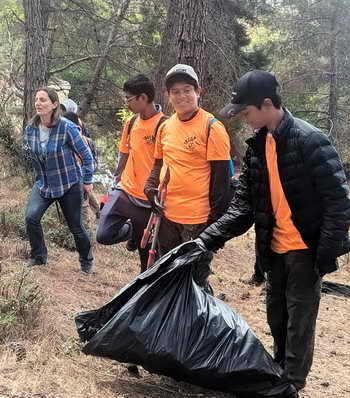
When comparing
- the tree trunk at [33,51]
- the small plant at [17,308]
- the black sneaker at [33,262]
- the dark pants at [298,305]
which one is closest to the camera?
the dark pants at [298,305]

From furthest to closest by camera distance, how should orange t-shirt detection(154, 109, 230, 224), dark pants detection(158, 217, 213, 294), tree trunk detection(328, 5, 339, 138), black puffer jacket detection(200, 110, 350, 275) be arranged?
tree trunk detection(328, 5, 339, 138), dark pants detection(158, 217, 213, 294), orange t-shirt detection(154, 109, 230, 224), black puffer jacket detection(200, 110, 350, 275)

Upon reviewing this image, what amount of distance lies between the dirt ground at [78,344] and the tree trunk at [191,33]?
2.68 m

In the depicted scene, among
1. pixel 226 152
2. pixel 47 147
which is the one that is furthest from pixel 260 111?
pixel 47 147

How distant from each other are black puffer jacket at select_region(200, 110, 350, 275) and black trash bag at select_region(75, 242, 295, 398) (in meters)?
0.41

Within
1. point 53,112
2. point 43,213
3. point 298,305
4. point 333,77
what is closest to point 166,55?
point 53,112

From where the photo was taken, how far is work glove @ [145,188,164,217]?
393 centimetres

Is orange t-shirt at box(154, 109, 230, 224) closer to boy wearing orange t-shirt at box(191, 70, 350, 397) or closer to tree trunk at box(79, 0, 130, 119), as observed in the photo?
boy wearing orange t-shirt at box(191, 70, 350, 397)

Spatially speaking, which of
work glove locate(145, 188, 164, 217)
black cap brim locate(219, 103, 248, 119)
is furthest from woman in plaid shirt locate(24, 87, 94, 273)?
black cap brim locate(219, 103, 248, 119)

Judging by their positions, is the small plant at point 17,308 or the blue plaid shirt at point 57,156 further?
the blue plaid shirt at point 57,156

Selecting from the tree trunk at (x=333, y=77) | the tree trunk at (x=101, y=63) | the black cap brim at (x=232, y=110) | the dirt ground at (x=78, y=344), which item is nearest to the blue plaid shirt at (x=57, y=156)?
the dirt ground at (x=78, y=344)

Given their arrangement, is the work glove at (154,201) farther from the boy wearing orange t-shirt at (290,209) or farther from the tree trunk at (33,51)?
the tree trunk at (33,51)

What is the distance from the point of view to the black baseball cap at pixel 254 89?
9.41 ft

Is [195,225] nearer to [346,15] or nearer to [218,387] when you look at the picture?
[218,387]

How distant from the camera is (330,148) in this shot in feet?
9.18
